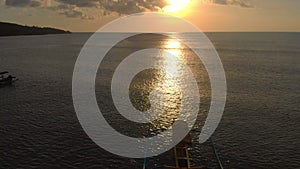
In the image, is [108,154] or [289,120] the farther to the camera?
[289,120]

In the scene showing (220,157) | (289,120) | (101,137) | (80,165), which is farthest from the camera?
(289,120)

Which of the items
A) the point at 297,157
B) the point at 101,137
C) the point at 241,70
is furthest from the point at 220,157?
the point at 241,70

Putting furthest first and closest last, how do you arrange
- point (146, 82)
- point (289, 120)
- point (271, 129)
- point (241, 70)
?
point (241, 70), point (146, 82), point (289, 120), point (271, 129)

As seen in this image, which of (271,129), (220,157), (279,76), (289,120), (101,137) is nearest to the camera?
(220,157)

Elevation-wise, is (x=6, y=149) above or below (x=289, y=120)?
below

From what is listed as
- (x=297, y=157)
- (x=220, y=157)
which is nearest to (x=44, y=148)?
(x=220, y=157)

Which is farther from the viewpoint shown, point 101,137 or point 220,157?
point 101,137

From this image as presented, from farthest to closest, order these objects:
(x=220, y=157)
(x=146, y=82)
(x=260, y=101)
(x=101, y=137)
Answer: (x=146, y=82)
(x=260, y=101)
(x=101, y=137)
(x=220, y=157)

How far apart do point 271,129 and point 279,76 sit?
2132 inches

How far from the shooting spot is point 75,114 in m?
50.0

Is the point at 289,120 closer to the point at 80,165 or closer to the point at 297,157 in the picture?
the point at 297,157

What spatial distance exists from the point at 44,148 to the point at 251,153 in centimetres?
2716

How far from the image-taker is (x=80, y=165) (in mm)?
32094

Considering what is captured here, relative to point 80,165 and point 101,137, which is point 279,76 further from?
point 80,165
